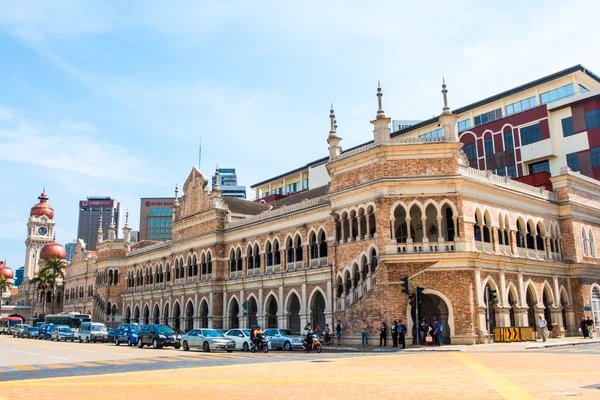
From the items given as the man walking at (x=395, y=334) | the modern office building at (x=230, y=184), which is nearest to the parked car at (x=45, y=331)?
the man walking at (x=395, y=334)

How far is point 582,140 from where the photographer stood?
158 ft

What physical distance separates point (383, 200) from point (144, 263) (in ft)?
122

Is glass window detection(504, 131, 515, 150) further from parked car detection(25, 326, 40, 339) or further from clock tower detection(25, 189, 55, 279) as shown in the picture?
clock tower detection(25, 189, 55, 279)

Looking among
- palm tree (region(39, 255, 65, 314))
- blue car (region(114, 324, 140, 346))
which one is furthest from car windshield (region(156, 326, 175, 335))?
palm tree (region(39, 255, 65, 314))

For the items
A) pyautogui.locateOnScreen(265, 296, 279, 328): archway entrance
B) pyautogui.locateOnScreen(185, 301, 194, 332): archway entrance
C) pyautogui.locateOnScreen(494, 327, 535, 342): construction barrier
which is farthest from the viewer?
pyautogui.locateOnScreen(185, 301, 194, 332): archway entrance

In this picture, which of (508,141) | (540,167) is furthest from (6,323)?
(540,167)

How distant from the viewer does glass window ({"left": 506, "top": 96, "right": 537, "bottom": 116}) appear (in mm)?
54000

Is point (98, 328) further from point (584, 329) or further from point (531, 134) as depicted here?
point (531, 134)

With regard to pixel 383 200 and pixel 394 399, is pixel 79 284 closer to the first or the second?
pixel 383 200

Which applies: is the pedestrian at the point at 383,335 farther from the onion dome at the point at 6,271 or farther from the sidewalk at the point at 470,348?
the onion dome at the point at 6,271

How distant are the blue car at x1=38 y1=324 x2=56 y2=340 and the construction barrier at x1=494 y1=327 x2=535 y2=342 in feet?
129

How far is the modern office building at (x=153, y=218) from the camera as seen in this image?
14812 centimetres

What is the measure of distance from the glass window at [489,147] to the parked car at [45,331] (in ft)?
143

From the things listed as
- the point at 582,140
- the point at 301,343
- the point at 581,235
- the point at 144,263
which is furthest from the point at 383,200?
the point at 144,263
